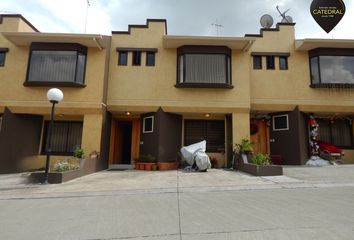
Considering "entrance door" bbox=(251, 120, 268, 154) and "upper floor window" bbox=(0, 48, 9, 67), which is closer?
"upper floor window" bbox=(0, 48, 9, 67)

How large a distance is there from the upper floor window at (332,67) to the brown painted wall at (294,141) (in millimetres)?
2367

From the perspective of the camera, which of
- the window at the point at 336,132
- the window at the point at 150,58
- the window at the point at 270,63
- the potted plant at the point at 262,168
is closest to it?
the potted plant at the point at 262,168

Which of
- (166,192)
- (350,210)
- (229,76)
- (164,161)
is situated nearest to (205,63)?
(229,76)

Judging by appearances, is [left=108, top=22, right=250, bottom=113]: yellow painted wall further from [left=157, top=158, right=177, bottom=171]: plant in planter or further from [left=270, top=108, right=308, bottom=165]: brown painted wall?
[left=270, top=108, right=308, bottom=165]: brown painted wall

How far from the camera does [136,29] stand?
639 inches

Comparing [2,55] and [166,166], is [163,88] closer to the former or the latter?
[166,166]

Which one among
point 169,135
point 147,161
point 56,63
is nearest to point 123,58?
point 56,63

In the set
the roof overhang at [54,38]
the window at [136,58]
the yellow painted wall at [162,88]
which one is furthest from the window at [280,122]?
the roof overhang at [54,38]

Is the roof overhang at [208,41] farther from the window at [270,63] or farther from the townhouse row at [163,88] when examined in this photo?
the window at [270,63]

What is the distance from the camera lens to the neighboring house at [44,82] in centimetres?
1454

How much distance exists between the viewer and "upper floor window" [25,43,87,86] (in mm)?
14820

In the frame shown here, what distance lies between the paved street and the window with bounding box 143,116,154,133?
6.11 metres

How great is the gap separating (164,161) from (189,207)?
29.1ft

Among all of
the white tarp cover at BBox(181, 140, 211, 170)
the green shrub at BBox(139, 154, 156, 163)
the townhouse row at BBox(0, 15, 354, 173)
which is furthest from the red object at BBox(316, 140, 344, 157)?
the green shrub at BBox(139, 154, 156, 163)
